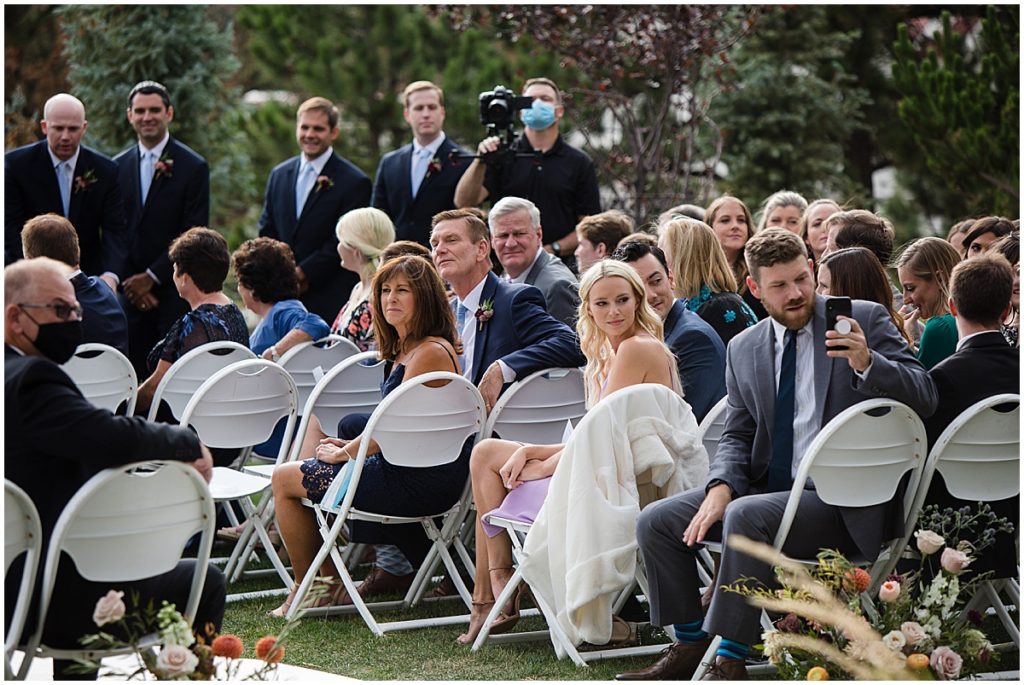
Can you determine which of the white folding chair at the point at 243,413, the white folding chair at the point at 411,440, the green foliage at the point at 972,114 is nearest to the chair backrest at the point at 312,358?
the white folding chair at the point at 243,413

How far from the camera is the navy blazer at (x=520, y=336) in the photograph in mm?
5105

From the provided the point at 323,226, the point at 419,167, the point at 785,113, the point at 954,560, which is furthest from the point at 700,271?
the point at 785,113

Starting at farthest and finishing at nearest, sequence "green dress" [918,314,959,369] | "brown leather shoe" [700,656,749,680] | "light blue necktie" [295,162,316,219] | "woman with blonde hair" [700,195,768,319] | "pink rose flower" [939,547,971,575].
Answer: "light blue necktie" [295,162,316,219] < "woman with blonde hair" [700,195,768,319] < "green dress" [918,314,959,369] < "brown leather shoe" [700,656,749,680] < "pink rose flower" [939,547,971,575]

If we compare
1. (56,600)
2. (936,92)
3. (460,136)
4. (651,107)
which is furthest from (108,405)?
(460,136)

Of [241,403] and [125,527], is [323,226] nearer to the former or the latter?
[241,403]

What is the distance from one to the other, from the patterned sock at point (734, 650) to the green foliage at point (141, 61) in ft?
33.7

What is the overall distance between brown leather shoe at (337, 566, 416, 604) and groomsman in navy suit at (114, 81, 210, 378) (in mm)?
2973

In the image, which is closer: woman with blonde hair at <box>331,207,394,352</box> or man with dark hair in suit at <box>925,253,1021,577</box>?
man with dark hair in suit at <box>925,253,1021,577</box>

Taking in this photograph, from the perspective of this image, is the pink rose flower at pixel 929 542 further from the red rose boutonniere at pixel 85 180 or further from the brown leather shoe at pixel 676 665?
the red rose boutonniere at pixel 85 180

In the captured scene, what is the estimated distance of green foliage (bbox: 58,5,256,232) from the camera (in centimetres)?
1277

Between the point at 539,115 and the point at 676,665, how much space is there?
414 cm

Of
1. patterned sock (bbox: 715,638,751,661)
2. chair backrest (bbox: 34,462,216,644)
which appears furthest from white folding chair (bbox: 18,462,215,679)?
patterned sock (bbox: 715,638,751,661)

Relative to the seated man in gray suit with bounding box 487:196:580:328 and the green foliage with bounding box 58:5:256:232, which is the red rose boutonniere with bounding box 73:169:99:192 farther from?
the green foliage with bounding box 58:5:256:232

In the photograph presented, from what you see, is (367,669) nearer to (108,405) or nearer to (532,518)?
(532,518)
